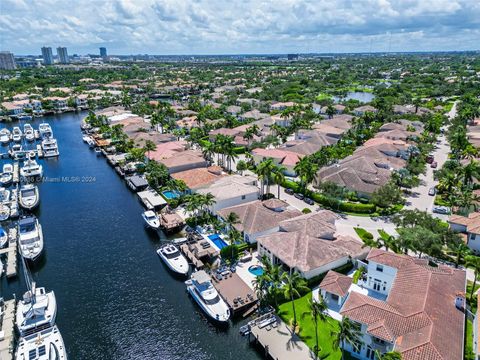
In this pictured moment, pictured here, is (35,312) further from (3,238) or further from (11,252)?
(3,238)

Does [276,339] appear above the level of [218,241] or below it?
below

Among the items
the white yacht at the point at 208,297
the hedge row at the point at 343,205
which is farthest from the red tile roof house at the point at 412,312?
the hedge row at the point at 343,205

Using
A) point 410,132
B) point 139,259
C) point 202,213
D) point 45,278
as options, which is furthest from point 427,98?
point 45,278

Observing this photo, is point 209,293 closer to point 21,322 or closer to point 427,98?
point 21,322

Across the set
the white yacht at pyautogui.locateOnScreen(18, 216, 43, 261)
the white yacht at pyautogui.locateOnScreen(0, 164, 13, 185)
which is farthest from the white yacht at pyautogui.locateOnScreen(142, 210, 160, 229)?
the white yacht at pyautogui.locateOnScreen(0, 164, 13, 185)

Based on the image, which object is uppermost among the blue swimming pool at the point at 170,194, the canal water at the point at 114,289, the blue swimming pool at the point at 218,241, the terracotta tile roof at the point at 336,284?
the terracotta tile roof at the point at 336,284

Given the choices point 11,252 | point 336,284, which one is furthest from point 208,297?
point 11,252

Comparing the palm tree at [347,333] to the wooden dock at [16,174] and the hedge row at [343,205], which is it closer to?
the hedge row at [343,205]
